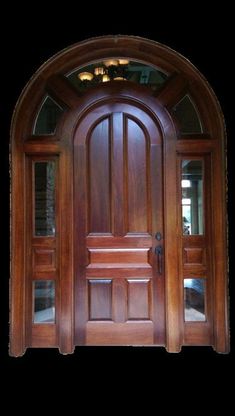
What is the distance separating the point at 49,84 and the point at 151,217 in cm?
146

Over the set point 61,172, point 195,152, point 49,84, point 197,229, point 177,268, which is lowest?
point 177,268

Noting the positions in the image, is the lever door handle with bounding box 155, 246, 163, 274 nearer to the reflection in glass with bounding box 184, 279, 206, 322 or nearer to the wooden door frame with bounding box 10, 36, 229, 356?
the wooden door frame with bounding box 10, 36, 229, 356

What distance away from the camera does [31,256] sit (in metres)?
2.66

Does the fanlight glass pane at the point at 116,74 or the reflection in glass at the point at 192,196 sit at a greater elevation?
the fanlight glass pane at the point at 116,74

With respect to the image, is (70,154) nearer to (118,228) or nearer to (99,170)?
(99,170)

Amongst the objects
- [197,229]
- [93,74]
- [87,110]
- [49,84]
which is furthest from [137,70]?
[197,229]

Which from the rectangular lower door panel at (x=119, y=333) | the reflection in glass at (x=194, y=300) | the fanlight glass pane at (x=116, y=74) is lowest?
the rectangular lower door panel at (x=119, y=333)

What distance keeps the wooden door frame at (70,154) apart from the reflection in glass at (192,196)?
10 cm

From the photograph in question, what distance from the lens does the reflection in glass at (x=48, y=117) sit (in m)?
2.71

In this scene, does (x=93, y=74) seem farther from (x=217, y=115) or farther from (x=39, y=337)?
(x=39, y=337)

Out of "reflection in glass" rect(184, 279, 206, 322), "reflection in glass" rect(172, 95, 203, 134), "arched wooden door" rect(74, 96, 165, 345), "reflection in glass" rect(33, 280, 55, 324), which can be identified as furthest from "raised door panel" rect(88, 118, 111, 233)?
"reflection in glass" rect(184, 279, 206, 322)

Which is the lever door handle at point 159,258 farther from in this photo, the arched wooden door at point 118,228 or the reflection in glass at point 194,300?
the reflection in glass at point 194,300

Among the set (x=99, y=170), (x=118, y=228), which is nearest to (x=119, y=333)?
(x=118, y=228)

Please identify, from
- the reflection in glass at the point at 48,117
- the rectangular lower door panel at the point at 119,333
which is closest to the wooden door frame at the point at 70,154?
the reflection in glass at the point at 48,117
